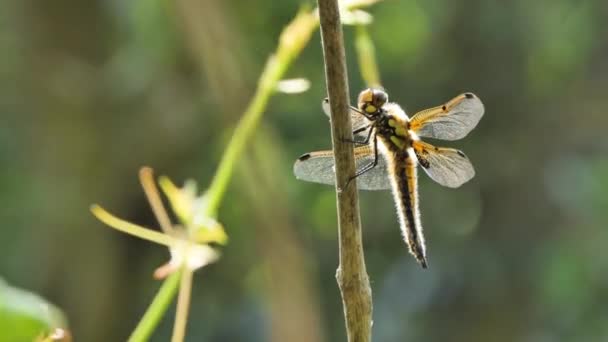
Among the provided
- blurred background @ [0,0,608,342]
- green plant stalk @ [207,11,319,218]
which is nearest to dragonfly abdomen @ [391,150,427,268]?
green plant stalk @ [207,11,319,218]

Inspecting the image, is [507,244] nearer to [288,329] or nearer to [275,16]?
[275,16]

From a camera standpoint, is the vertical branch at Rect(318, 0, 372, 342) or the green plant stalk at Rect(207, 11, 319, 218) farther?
the green plant stalk at Rect(207, 11, 319, 218)

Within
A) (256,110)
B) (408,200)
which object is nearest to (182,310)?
(256,110)

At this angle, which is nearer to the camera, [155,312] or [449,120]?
[155,312]

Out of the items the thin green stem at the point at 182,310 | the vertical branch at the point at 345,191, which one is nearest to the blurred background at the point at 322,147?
the thin green stem at the point at 182,310

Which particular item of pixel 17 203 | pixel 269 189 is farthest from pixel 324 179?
pixel 17 203

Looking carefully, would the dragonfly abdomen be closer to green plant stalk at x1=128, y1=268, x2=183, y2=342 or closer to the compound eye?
the compound eye

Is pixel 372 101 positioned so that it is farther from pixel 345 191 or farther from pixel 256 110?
pixel 345 191
